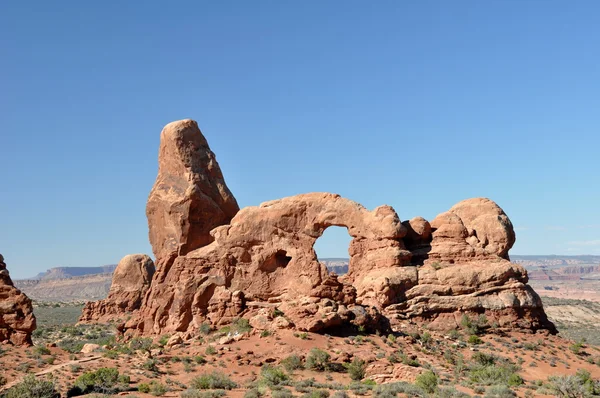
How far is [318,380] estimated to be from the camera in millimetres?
24969

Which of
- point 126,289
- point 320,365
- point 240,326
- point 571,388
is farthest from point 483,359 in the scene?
point 126,289

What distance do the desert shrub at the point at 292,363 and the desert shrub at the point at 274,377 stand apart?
55cm

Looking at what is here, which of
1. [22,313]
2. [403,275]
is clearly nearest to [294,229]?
[403,275]

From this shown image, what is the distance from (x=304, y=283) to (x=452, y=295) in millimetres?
8125

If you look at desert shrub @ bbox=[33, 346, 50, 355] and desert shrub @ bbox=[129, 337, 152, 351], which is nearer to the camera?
desert shrub @ bbox=[33, 346, 50, 355]

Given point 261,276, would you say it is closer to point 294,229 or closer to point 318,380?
point 294,229

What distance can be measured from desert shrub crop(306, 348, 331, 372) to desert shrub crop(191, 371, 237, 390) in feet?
12.9

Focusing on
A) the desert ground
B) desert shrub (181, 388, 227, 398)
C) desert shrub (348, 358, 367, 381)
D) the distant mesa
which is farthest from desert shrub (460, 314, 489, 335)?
desert shrub (181, 388, 227, 398)

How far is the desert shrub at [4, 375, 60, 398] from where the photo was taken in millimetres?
20266

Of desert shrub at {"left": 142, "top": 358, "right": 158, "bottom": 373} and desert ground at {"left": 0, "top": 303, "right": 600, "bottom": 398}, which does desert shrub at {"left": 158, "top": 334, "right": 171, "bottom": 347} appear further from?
desert shrub at {"left": 142, "top": 358, "right": 158, "bottom": 373}

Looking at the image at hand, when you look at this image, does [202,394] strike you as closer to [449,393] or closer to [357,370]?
[357,370]

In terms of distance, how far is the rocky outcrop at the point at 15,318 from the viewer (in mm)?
28812

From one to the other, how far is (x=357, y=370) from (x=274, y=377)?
3776 mm

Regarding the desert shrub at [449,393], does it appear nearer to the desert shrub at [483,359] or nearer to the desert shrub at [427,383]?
the desert shrub at [427,383]
